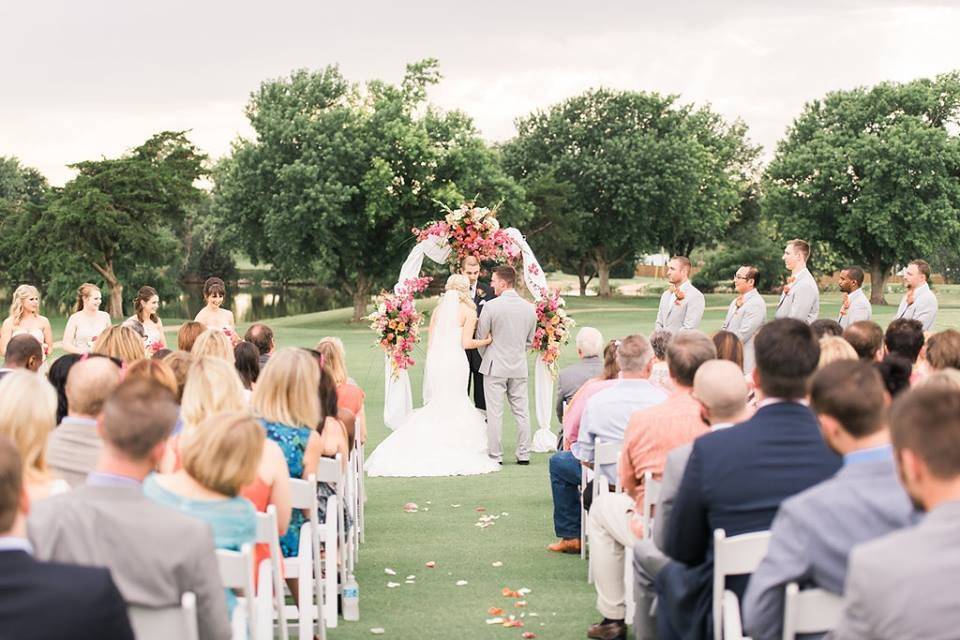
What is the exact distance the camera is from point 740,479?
390 cm

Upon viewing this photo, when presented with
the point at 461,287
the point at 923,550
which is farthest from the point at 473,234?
the point at 923,550

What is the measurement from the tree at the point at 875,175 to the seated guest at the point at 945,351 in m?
43.7

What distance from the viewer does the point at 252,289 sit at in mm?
90625

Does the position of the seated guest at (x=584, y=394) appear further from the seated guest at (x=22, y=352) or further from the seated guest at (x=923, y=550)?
the seated guest at (x=923, y=550)

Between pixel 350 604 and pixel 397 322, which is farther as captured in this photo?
pixel 397 322

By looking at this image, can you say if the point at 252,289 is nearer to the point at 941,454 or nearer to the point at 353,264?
the point at 353,264

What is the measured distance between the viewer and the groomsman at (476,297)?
12227 mm

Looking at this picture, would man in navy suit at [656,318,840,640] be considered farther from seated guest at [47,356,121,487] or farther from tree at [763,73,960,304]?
tree at [763,73,960,304]

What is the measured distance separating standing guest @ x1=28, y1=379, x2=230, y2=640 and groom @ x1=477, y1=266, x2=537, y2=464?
7.89 metres

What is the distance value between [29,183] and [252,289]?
2258 cm

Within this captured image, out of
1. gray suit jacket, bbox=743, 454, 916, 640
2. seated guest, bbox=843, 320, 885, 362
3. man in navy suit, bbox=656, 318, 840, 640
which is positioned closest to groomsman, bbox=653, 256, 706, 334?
seated guest, bbox=843, 320, 885, 362

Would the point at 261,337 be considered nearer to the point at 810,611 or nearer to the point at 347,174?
the point at 810,611

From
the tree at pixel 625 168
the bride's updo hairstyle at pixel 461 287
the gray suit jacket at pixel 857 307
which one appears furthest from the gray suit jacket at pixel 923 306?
the tree at pixel 625 168

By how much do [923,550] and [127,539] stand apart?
2247 millimetres
